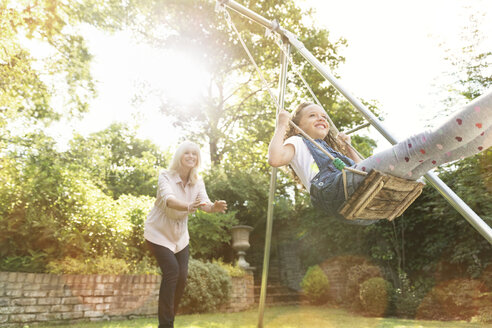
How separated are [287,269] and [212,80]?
345 inches

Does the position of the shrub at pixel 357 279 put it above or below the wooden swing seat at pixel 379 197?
below

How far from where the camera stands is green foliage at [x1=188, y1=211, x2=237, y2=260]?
8.41 m

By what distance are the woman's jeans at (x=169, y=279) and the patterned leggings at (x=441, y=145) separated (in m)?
1.64

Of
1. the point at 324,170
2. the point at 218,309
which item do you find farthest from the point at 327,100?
the point at 324,170

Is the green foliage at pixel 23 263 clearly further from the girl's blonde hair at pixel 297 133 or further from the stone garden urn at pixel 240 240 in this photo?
the stone garden urn at pixel 240 240

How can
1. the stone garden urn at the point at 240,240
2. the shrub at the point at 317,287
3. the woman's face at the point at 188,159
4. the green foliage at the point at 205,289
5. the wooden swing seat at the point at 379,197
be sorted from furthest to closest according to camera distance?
the stone garden urn at the point at 240,240 < the shrub at the point at 317,287 < the green foliage at the point at 205,289 < the woman's face at the point at 188,159 < the wooden swing seat at the point at 379,197

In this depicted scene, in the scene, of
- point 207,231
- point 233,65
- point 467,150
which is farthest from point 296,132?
point 233,65

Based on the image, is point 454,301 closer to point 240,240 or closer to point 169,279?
point 240,240

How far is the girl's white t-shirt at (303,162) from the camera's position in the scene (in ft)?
7.32

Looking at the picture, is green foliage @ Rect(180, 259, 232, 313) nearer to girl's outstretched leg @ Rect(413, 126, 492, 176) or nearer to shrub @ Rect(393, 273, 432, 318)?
shrub @ Rect(393, 273, 432, 318)

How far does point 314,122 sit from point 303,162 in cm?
48

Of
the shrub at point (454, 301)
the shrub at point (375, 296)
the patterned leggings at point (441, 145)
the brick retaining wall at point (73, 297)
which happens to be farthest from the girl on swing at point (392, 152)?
the shrub at point (375, 296)

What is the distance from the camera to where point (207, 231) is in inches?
340

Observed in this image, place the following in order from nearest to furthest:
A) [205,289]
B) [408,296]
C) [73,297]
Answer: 1. [73,297]
2. [205,289]
3. [408,296]
